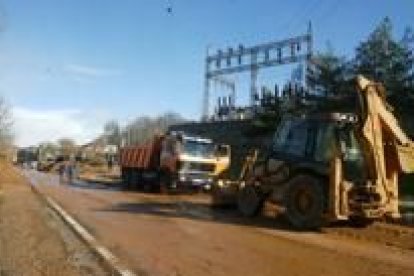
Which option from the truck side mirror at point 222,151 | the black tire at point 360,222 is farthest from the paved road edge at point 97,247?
the truck side mirror at point 222,151

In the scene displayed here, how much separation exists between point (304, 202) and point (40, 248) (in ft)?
24.1

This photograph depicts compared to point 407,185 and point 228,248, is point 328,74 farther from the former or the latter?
point 228,248

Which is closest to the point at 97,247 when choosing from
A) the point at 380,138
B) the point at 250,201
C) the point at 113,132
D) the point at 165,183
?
the point at 380,138

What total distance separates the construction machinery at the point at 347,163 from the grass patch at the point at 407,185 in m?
12.2

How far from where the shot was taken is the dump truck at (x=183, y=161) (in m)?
37.8

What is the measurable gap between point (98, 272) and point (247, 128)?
4593cm

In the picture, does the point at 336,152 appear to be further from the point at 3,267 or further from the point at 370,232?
the point at 3,267

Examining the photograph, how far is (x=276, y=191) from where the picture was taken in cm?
2238

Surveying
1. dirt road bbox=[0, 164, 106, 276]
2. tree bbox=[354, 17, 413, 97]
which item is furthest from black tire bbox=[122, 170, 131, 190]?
dirt road bbox=[0, 164, 106, 276]

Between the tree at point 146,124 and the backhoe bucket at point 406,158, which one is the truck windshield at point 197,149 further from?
the tree at point 146,124

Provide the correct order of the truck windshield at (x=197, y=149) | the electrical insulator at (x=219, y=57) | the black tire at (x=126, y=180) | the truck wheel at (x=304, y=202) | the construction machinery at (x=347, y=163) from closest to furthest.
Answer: the construction machinery at (x=347, y=163) < the truck wheel at (x=304, y=202) < the truck windshield at (x=197, y=149) < the black tire at (x=126, y=180) < the electrical insulator at (x=219, y=57)

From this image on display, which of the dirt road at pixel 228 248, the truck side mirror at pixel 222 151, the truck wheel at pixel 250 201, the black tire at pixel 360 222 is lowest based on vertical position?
the dirt road at pixel 228 248

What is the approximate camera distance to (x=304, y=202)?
20.6m

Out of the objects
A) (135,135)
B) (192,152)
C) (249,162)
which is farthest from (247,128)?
(135,135)
